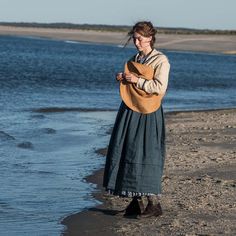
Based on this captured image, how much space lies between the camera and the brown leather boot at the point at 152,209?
300 inches

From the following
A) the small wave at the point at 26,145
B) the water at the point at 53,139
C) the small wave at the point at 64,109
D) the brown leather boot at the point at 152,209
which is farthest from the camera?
the small wave at the point at 64,109

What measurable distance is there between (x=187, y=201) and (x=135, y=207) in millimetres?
744

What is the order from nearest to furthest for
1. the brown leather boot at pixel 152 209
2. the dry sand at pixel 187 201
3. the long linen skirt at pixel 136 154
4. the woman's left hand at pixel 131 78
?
the dry sand at pixel 187 201
the woman's left hand at pixel 131 78
the long linen skirt at pixel 136 154
the brown leather boot at pixel 152 209

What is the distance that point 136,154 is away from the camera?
750 cm

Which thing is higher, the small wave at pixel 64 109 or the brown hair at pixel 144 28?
the brown hair at pixel 144 28

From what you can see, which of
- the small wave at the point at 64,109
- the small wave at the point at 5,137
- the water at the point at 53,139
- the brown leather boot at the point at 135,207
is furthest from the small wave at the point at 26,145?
the small wave at the point at 64,109

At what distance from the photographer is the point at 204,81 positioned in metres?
37.2

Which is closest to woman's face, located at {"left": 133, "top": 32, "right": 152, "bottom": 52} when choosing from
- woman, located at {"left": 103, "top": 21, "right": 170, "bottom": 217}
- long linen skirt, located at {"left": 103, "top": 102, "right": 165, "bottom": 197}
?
woman, located at {"left": 103, "top": 21, "right": 170, "bottom": 217}

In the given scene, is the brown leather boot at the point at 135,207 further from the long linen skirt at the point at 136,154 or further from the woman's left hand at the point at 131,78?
the woman's left hand at the point at 131,78

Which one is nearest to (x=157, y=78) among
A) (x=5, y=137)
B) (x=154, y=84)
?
(x=154, y=84)

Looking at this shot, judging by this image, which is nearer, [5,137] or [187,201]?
[187,201]

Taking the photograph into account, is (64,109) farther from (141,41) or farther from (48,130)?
(141,41)

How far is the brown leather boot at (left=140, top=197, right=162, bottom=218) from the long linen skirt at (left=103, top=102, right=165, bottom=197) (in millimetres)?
99

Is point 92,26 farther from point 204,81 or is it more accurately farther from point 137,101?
point 137,101
